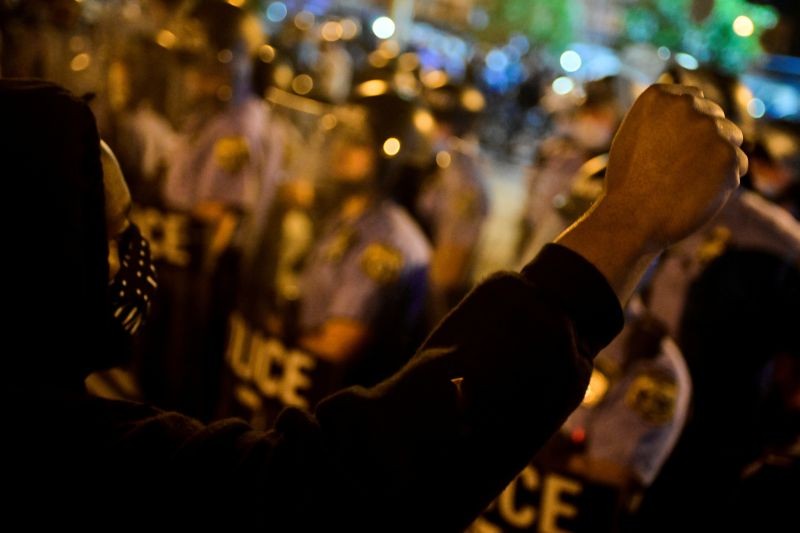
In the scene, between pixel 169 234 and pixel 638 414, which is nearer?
pixel 638 414

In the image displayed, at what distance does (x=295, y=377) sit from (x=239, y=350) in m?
0.40

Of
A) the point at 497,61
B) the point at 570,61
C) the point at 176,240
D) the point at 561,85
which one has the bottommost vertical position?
the point at 570,61

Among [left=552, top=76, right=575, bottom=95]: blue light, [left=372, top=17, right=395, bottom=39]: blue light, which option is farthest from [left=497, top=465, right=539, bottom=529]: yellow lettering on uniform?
[left=372, top=17, right=395, bottom=39]: blue light

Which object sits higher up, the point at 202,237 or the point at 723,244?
the point at 723,244

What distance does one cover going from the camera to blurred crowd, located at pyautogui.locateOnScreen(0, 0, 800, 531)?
8.50 feet

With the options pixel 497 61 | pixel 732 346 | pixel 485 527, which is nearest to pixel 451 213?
pixel 732 346

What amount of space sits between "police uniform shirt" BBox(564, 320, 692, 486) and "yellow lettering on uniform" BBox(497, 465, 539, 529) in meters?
0.19

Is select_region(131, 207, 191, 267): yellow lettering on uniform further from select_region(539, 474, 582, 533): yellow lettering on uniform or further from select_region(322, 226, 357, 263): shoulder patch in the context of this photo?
select_region(539, 474, 582, 533): yellow lettering on uniform

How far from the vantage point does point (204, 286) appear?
4613mm

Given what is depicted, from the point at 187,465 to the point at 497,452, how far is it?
360 millimetres

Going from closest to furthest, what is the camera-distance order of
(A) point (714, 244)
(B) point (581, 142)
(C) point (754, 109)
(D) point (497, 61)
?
(A) point (714, 244) → (B) point (581, 142) → (C) point (754, 109) → (D) point (497, 61)

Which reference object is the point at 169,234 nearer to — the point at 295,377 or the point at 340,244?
the point at 340,244

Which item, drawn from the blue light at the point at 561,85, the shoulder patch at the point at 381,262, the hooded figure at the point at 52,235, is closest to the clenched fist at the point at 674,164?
the hooded figure at the point at 52,235

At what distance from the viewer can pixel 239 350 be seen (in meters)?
3.61
